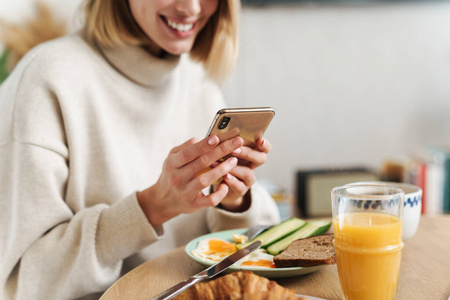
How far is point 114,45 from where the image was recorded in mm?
1169

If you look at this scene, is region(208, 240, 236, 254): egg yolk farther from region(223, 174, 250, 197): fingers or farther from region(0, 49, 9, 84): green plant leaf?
region(0, 49, 9, 84): green plant leaf

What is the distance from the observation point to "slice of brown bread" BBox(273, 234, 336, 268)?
71 cm

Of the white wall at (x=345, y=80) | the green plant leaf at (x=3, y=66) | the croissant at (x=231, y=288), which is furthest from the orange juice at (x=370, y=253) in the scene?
the white wall at (x=345, y=80)

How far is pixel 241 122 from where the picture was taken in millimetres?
805

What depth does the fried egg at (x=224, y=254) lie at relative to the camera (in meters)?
0.75

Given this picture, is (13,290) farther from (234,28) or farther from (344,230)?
(234,28)

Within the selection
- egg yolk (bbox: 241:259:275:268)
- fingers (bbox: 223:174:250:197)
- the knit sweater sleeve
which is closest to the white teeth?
the knit sweater sleeve

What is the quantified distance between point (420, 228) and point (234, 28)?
28.1 inches

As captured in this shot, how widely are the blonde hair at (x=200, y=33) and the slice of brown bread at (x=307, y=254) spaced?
26.5 inches

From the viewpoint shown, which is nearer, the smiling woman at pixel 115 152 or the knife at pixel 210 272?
the knife at pixel 210 272

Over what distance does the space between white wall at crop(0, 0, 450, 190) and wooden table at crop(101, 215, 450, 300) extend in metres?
1.55

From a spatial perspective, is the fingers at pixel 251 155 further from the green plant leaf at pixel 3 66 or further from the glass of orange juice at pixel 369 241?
the green plant leaf at pixel 3 66

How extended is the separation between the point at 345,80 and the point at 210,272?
1.95m

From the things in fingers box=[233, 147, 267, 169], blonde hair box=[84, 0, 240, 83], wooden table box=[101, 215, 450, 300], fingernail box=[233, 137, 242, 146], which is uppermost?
blonde hair box=[84, 0, 240, 83]
